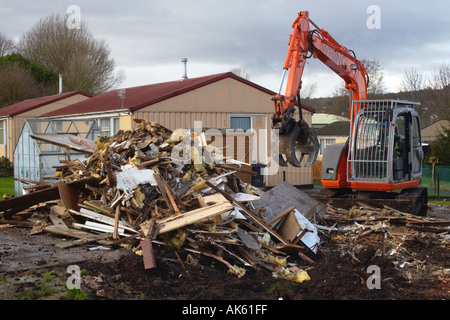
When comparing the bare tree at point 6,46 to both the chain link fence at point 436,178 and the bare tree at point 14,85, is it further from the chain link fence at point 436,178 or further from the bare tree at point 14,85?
the chain link fence at point 436,178

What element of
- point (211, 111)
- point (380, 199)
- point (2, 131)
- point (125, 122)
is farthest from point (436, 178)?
point (2, 131)

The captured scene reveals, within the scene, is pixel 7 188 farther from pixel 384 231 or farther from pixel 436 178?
pixel 436 178

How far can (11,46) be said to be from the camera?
2366 inches

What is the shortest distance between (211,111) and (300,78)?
37.9 ft

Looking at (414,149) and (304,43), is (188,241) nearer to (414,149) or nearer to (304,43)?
(304,43)

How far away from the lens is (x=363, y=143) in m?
12.7

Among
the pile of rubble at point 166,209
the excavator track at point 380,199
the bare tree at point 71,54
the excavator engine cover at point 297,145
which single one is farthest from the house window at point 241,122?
the bare tree at point 71,54

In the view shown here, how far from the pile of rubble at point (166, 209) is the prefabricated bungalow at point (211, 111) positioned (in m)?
9.42

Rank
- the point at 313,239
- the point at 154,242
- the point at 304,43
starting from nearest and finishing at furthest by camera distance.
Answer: the point at 154,242 < the point at 313,239 < the point at 304,43

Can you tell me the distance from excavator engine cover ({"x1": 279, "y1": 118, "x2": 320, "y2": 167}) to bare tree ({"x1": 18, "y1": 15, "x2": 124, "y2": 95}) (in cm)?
4081
